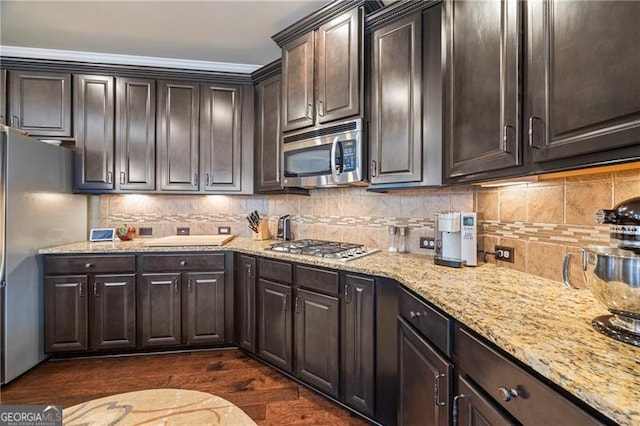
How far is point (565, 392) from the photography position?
2.02 ft

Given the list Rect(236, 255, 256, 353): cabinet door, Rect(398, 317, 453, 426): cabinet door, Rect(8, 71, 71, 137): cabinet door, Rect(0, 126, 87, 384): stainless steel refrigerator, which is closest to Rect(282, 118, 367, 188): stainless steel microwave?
Rect(236, 255, 256, 353): cabinet door

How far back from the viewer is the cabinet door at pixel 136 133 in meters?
2.73

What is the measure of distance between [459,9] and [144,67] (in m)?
2.72

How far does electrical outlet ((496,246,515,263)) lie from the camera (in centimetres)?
157

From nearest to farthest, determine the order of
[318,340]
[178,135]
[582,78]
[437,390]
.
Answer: [582,78] → [437,390] → [318,340] → [178,135]

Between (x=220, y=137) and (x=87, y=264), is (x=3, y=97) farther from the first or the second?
(x=220, y=137)

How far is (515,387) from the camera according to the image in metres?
0.73

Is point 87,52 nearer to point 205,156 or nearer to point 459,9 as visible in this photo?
point 205,156

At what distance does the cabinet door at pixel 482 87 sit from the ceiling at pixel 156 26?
117 centimetres

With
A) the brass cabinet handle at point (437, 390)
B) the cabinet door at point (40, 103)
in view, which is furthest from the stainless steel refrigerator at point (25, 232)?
the brass cabinet handle at point (437, 390)

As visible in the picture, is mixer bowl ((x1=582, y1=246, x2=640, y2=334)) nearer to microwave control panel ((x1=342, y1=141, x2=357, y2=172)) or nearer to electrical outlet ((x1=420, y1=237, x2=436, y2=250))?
electrical outlet ((x1=420, y1=237, x2=436, y2=250))

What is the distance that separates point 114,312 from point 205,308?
0.73 meters

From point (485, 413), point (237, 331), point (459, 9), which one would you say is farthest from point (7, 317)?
point (459, 9)

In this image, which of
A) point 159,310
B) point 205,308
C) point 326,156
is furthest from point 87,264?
point 326,156
